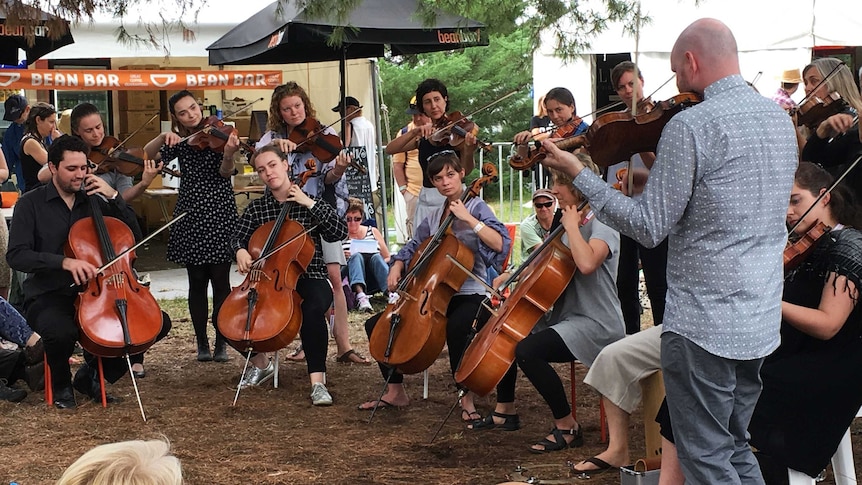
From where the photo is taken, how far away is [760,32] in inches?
362

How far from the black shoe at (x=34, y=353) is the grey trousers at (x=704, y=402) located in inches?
143

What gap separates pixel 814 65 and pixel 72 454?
144 inches

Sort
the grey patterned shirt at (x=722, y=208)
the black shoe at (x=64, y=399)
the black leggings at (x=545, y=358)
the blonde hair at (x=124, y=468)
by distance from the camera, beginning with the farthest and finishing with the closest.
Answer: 1. the black shoe at (x=64, y=399)
2. the black leggings at (x=545, y=358)
3. the grey patterned shirt at (x=722, y=208)
4. the blonde hair at (x=124, y=468)

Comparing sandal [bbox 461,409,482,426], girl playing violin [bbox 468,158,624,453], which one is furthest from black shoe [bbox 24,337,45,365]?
girl playing violin [bbox 468,158,624,453]

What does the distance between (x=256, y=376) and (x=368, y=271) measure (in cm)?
245

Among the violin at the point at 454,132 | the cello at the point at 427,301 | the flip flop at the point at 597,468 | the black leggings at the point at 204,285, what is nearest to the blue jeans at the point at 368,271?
the black leggings at the point at 204,285

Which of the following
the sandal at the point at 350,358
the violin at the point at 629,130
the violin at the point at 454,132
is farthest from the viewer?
the sandal at the point at 350,358

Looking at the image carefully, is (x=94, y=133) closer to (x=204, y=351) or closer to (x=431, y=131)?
(x=204, y=351)

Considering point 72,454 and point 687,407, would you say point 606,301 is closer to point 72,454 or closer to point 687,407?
point 687,407

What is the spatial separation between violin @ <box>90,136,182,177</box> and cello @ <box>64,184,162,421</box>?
721 mm

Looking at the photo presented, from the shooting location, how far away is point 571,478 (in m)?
3.71

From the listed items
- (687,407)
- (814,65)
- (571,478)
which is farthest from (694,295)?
(814,65)

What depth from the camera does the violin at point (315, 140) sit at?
216 inches

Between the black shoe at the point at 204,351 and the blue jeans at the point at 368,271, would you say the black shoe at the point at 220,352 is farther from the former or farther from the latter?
the blue jeans at the point at 368,271
